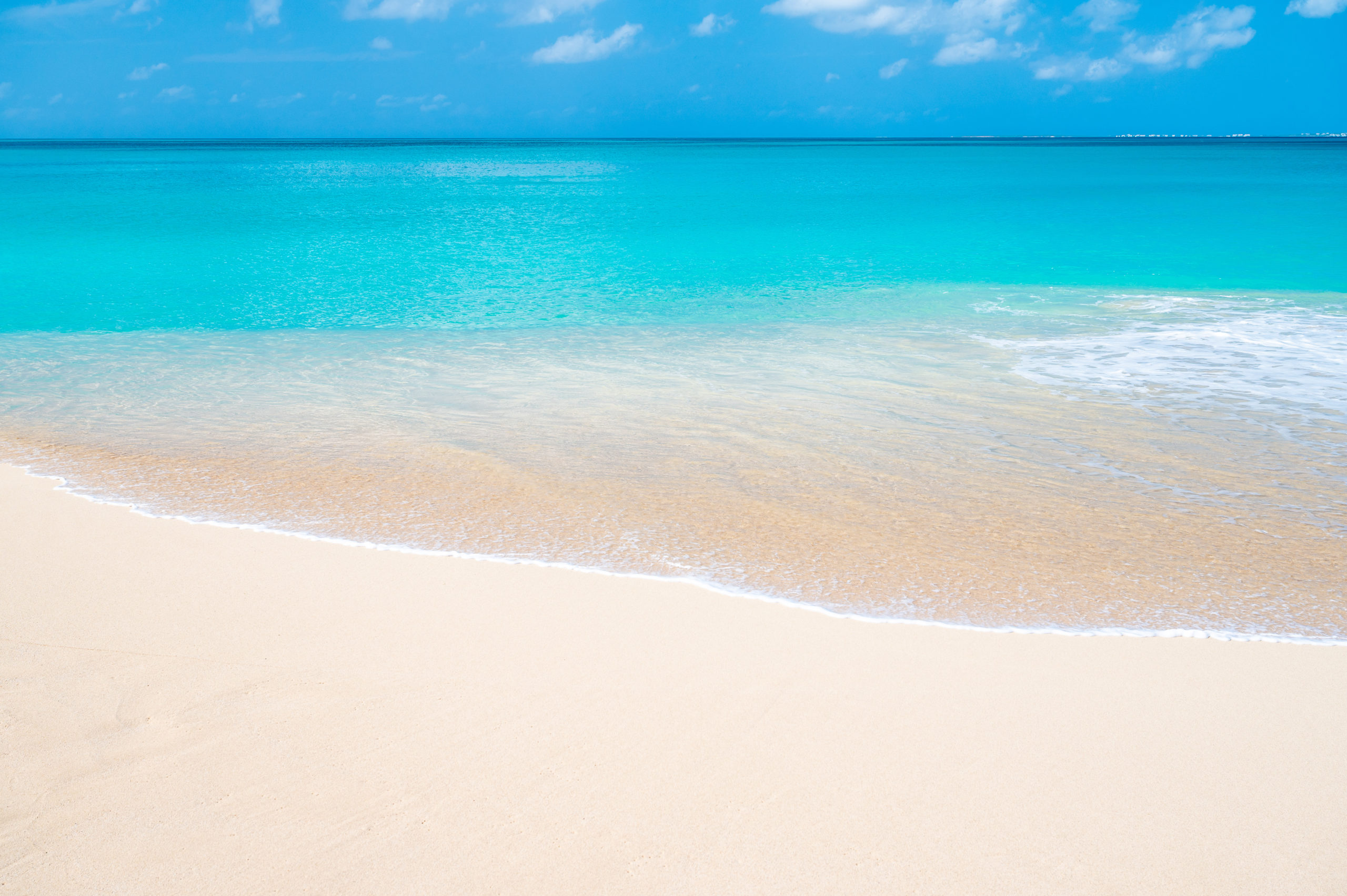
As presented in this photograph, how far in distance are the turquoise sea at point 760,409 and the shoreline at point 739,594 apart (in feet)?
0.13

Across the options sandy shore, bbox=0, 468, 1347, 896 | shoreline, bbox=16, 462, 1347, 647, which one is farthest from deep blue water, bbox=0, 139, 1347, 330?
sandy shore, bbox=0, 468, 1347, 896

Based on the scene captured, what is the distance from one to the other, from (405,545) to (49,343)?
7579 mm

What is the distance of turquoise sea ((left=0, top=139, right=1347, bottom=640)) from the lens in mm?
4008

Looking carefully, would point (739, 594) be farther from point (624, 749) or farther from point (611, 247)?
point (611, 247)

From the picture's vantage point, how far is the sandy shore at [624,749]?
222 centimetres

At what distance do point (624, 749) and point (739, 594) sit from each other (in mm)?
1093

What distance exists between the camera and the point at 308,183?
4319cm

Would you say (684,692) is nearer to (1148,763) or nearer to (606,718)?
(606,718)

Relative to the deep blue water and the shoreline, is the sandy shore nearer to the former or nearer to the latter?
the shoreline

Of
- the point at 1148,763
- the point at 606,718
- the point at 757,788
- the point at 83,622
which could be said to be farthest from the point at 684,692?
the point at 83,622

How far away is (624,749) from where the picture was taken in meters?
2.62

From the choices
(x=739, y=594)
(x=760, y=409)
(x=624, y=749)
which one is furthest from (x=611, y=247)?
(x=624, y=749)

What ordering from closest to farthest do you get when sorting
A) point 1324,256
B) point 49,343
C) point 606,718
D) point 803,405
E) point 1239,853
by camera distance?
point 1239,853 < point 606,718 < point 803,405 < point 49,343 < point 1324,256

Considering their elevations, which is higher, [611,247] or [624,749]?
[624,749]
